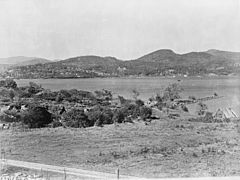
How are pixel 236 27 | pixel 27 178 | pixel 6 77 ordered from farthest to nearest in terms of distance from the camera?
1. pixel 236 27
2. pixel 6 77
3. pixel 27 178

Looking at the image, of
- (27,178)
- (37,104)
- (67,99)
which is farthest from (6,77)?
(27,178)

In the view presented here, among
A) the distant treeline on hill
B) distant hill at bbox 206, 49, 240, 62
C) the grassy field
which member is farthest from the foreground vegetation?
distant hill at bbox 206, 49, 240, 62

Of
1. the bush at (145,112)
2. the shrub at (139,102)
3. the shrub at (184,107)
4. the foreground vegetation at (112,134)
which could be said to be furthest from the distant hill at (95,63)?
the shrub at (184,107)

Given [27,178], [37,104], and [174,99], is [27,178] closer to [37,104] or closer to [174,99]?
[37,104]

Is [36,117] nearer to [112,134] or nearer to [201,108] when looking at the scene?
[112,134]

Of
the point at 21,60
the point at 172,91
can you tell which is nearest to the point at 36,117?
the point at 21,60

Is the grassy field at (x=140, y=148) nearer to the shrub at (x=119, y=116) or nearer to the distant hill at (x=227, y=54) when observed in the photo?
the shrub at (x=119, y=116)
